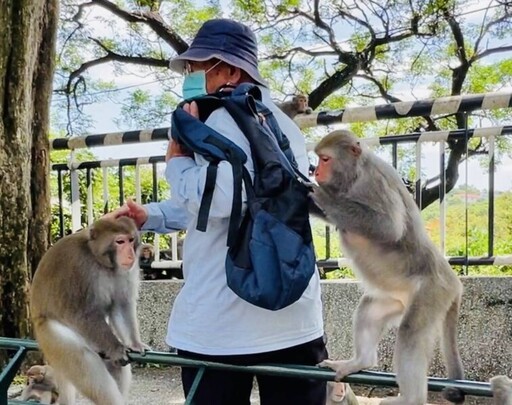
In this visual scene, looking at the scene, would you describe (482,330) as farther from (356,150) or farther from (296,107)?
(356,150)

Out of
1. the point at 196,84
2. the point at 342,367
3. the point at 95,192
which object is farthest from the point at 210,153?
the point at 95,192

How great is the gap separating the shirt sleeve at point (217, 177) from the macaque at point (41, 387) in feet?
5.98

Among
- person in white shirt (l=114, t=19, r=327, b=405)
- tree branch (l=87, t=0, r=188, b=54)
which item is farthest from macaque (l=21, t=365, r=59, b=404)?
tree branch (l=87, t=0, r=188, b=54)

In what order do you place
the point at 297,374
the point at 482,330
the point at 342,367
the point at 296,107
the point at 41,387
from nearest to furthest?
the point at 297,374 → the point at 342,367 → the point at 41,387 → the point at 482,330 → the point at 296,107

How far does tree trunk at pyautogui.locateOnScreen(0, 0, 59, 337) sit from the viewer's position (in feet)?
13.3

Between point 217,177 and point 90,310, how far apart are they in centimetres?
112

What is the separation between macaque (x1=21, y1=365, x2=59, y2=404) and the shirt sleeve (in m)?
1.82

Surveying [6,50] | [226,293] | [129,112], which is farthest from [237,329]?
[129,112]

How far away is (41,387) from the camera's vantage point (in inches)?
133

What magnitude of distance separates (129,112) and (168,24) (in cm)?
191

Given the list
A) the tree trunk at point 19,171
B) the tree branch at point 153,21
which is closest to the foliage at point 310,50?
the tree branch at point 153,21

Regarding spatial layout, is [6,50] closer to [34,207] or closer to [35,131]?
[35,131]

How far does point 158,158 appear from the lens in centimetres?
460

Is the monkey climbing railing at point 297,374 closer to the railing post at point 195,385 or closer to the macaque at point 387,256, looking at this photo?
the railing post at point 195,385
